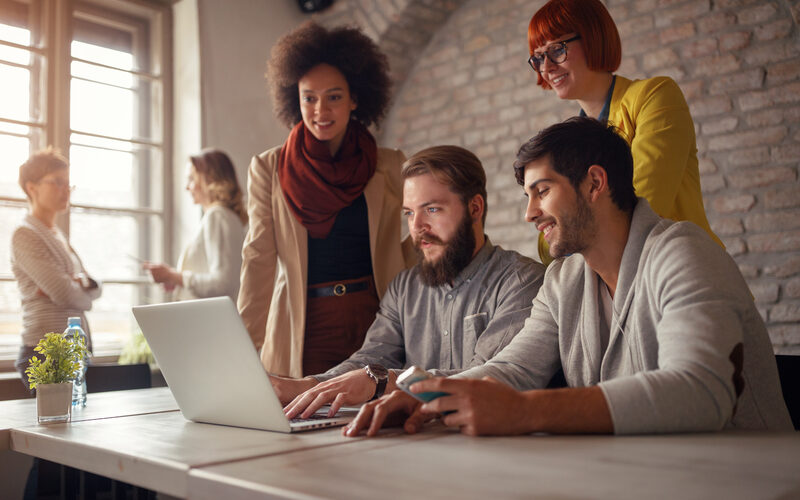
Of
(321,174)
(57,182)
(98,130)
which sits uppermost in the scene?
(98,130)

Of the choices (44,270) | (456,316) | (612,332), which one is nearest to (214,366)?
(612,332)

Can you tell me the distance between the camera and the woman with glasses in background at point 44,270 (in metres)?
3.18

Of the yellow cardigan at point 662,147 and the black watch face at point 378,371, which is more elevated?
the yellow cardigan at point 662,147

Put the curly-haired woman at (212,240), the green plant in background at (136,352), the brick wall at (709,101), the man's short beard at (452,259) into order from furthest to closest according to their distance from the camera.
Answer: the green plant in background at (136,352), the curly-haired woman at (212,240), the brick wall at (709,101), the man's short beard at (452,259)

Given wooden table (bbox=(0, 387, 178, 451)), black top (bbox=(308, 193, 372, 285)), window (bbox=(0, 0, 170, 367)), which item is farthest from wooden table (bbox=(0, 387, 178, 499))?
window (bbox=(0, 0, 170, 367))

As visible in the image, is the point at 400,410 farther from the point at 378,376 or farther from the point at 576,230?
the point at 576,230

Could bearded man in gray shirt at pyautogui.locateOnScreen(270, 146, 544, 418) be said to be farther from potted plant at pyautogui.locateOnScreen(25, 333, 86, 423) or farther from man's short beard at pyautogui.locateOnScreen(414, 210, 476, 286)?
potted plant at pyautogui.locateOnScreen(25, 333, 86, 423)

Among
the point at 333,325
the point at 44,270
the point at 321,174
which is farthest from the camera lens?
the point at 44,270

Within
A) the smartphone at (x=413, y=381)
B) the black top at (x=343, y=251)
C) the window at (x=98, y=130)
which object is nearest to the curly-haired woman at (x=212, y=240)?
the window at (x=98, y=130)

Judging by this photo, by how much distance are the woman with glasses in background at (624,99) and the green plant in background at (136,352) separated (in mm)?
2841

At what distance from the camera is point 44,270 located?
3186 mm

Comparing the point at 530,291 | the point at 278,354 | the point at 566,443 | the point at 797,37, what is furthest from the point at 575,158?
Result: the point at 797,37

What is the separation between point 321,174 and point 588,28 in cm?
105

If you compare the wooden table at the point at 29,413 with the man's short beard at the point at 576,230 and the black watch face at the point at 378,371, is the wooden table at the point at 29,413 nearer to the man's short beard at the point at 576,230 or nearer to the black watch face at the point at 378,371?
the black watch face at the point at 378,371
